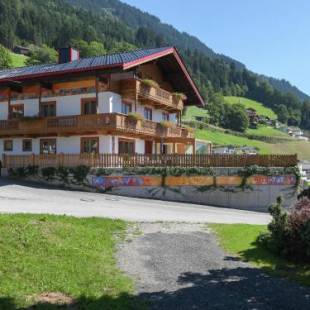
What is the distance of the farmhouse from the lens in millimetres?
32719

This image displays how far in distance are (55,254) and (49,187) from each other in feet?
61.3

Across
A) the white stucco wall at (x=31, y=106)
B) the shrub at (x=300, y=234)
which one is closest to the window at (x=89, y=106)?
the white stucco wall at (x=31, y=106)

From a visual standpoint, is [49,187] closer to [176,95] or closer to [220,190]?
[220,190]

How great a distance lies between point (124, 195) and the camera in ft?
93.7

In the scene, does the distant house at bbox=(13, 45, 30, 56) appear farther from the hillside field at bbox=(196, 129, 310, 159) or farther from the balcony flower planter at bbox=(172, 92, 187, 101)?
the balcony flower planter at bbox=(172, 92, 187, 101)

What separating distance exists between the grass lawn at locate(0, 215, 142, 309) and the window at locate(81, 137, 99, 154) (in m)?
19.7

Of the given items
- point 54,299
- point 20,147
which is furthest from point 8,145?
point 54,299

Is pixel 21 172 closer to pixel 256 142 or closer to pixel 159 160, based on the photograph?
pixel 159 160

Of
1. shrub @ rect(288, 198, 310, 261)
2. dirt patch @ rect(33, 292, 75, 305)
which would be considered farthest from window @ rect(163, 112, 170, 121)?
dirt patch @ rect(33, 292, 75, 305)

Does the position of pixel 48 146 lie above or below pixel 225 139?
below

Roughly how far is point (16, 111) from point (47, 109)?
3007 millimetres

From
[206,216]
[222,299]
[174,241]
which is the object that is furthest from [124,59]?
[222,299]

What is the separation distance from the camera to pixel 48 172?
3078 centimetres

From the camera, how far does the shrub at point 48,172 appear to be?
3062cm
